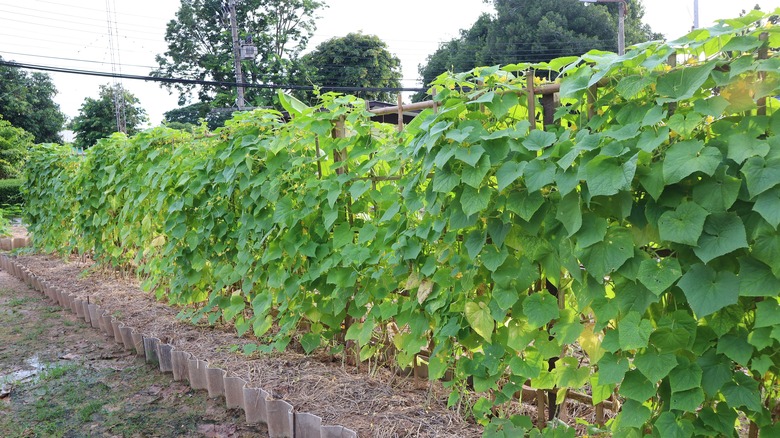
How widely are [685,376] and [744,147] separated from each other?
25.0 inches

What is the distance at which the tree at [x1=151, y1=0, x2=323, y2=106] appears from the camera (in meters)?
27.9

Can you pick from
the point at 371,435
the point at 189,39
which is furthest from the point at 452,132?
the point at 189,39

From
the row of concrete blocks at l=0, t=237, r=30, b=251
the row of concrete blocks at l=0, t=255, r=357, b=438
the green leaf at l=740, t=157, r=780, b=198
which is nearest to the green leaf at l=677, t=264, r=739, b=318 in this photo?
the green leaf at l=740, t=157, r=780, b=198

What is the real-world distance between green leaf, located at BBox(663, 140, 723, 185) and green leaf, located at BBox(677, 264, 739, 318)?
0.84 feet

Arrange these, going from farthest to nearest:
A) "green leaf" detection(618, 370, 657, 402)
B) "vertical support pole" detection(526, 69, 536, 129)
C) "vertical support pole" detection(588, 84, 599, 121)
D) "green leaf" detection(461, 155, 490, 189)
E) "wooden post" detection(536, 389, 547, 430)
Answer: "wooden post" detection(536, 389, 547, 430)
"vertical support pole" detection(526, 69, 536, 129)
"green leaf" detection(461, 155, 490, 189)
"vertical support pole" detection(588, 84, 599, 121)
"green leaf" detection(618, 370, 657, 402)

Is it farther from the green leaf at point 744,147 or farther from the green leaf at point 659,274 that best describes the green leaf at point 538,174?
the green leaf at point 744,147

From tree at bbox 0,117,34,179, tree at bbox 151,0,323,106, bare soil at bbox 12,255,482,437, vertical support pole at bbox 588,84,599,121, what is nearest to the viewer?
vertical support pole at bbox 588,84,599,121

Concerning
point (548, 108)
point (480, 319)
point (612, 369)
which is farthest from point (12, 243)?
point (612, 369)

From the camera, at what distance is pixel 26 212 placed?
8273mm

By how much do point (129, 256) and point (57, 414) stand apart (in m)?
2.66

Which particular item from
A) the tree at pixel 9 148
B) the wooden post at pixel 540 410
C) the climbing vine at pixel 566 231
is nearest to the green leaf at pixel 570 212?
the climbing vine at pixel 566 231

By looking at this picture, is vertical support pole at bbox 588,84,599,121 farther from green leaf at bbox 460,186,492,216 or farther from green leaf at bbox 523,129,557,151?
green leaf at bbox 460,186,492,216

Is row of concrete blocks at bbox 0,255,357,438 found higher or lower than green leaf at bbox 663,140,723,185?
lower

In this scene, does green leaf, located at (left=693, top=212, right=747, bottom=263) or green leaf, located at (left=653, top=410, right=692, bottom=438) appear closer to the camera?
green leaf, located at (left=693, top=212, right=747, bottom=263)
